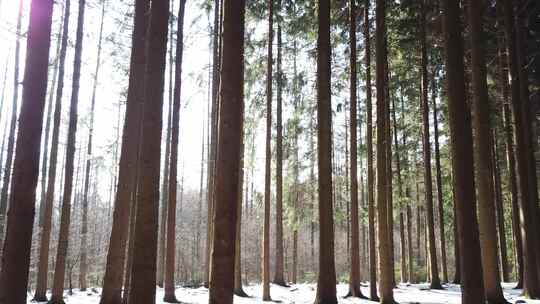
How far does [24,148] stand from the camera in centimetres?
→ 579

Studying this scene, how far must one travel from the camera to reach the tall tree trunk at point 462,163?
6.32m

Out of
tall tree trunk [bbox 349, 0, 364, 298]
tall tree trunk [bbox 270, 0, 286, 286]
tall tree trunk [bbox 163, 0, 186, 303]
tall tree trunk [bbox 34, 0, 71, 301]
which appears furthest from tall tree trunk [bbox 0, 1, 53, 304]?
tall tree trunk [bbox 270, 0, 286, 286]

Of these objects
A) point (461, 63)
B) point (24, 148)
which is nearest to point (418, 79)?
point (461, 63)

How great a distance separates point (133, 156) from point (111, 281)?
2.53 m

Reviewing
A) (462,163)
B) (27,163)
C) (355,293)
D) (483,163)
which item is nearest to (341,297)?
(355,293)

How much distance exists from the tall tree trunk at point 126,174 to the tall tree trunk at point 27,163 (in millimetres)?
2806

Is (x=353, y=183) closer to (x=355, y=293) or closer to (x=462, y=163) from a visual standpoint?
(x=355, y=293)

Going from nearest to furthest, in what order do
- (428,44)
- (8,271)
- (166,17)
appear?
(8,271) → (166,17) → (428,44)

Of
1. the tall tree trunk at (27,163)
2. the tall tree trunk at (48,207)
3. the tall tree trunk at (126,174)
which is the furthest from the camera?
the tall tree trunk at (48,207)

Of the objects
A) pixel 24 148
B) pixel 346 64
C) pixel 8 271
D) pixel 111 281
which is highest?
pixel 346 64

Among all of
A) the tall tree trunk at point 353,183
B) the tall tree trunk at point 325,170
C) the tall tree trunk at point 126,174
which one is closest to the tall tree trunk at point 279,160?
the tall tree trunk at point 353,183

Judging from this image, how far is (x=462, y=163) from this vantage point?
662 centimetres

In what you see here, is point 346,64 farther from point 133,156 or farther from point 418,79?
point 133,156

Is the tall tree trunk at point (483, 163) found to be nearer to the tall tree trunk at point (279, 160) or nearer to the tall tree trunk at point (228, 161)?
the tall tree trunk at point (228, 161)
